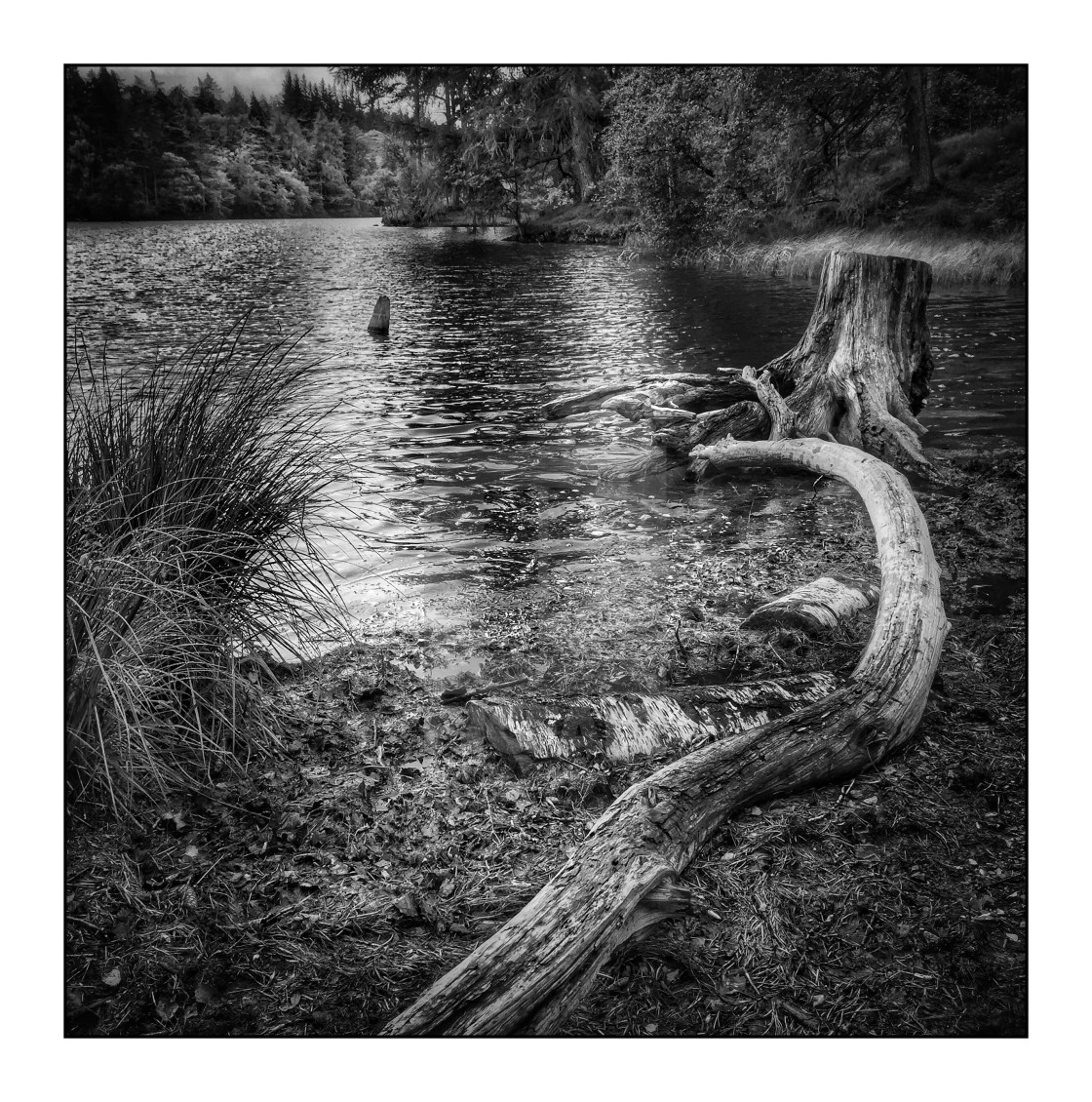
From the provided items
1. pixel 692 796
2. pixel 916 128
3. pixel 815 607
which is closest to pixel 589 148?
pixel 916 128

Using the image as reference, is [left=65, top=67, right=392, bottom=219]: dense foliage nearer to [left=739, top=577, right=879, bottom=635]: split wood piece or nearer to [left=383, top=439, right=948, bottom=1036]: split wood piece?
[left=383, top=439, right=948, bottom=1036]: split wood piece

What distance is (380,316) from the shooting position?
2785 mm

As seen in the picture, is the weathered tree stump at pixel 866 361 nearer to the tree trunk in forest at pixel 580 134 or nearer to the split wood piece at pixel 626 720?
the tree trunk in forest at pixel 580 134

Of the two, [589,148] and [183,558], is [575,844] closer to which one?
[183,558]

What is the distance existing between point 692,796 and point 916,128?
2.02 metres

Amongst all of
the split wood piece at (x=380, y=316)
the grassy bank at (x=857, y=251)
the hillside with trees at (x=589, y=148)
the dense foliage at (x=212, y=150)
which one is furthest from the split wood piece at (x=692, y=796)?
the dense foliage at (x=212, y=150)

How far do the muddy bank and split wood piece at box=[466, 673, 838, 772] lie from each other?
0.06 m

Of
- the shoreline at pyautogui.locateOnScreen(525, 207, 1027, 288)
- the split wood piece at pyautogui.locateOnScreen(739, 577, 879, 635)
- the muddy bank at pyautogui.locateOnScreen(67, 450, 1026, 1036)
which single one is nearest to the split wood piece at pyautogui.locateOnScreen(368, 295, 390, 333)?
the shoreline at pyautogui.locateOnScreen(525, 207, 1027, 288)

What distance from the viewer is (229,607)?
237 cm

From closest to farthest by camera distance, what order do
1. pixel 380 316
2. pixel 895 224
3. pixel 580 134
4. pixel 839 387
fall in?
pixel 580 134 → pixel 895 224 → pixel 380 316 → pixel 839 387

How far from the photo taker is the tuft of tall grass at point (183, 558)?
2.12 meters

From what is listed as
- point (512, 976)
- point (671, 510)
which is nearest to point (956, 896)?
point (512, 976)

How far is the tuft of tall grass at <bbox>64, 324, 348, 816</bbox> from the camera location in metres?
2.12
